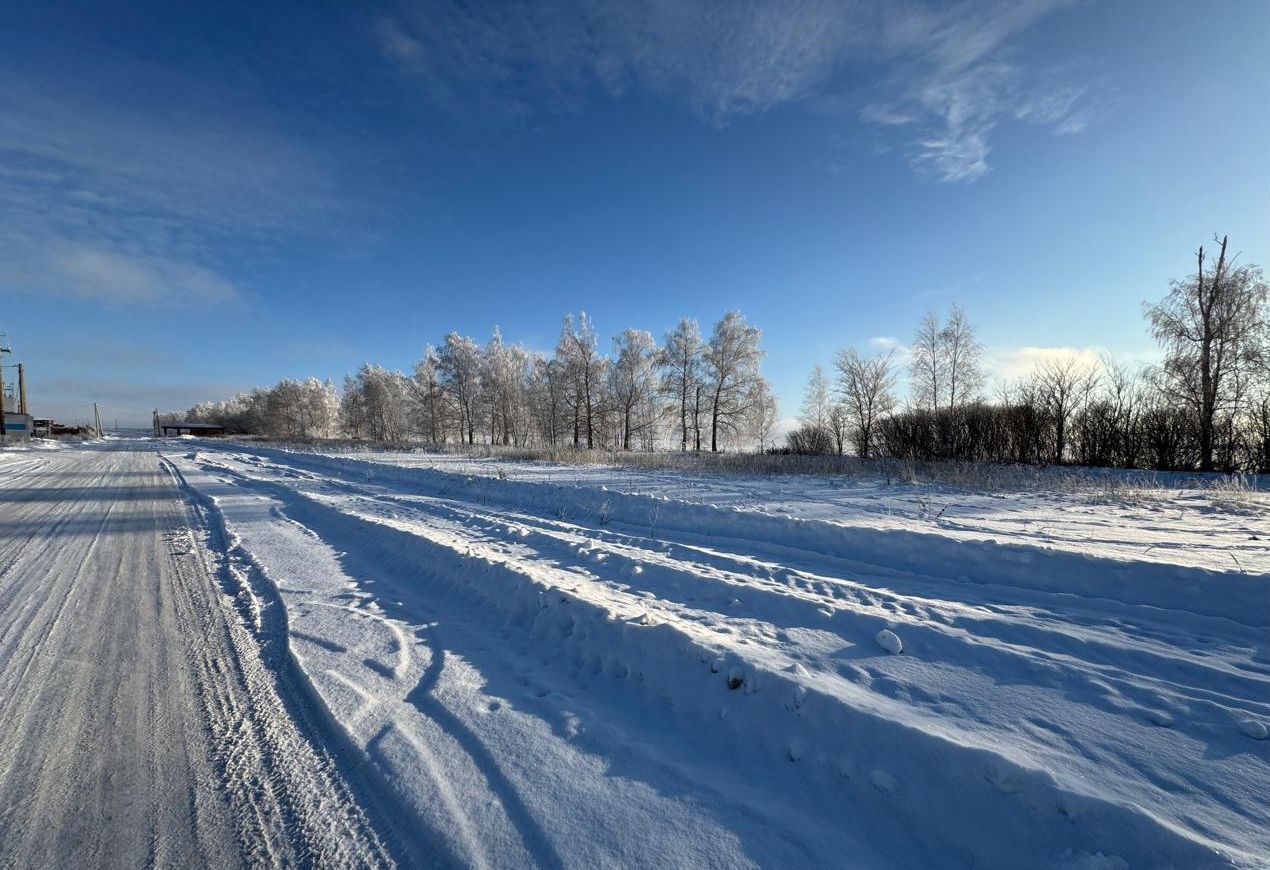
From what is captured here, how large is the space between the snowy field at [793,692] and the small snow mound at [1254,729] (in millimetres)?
26

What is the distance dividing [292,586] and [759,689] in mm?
4464

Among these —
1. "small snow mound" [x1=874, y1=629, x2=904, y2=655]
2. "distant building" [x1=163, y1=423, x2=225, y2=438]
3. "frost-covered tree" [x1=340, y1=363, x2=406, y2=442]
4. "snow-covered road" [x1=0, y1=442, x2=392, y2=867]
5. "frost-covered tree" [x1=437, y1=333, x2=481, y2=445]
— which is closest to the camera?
"snow-covered road" [x1=0, y1=442, x2=392, y2=867]

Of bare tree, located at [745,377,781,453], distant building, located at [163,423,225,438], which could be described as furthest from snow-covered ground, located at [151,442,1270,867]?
distant building, located at [163,423,225,438]

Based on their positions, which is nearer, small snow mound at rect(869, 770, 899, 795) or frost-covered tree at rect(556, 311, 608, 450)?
small snow mound at rect(869, 770, 899, 795)

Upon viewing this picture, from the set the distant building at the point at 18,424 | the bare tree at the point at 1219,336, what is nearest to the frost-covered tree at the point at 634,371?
the bare tree at the point at 1219,336

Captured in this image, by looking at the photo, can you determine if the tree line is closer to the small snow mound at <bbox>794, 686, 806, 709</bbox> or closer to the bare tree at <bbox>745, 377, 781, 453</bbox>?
the bare tree at <bbox>745, 377, 781, 453</bbox>

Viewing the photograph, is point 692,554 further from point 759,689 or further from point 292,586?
point 292,586

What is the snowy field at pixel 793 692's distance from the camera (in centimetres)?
195

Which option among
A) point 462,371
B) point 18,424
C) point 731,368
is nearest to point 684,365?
point 731,368

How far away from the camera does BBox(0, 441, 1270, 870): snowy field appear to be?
76.7 inches

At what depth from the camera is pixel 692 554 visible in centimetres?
577

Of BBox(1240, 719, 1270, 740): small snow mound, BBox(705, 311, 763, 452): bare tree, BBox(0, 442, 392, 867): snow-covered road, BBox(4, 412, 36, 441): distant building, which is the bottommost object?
BBox(0, 442, 392, 867): snow-covered road

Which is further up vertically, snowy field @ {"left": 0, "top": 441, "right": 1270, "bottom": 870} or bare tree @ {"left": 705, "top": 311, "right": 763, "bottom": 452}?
bare tree @ {"left": 705, "top": 311, "right": 763, "bottom": 452}

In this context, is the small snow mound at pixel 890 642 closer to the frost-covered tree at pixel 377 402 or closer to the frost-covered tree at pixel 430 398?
the frost-covered tree at pixel 430 398
